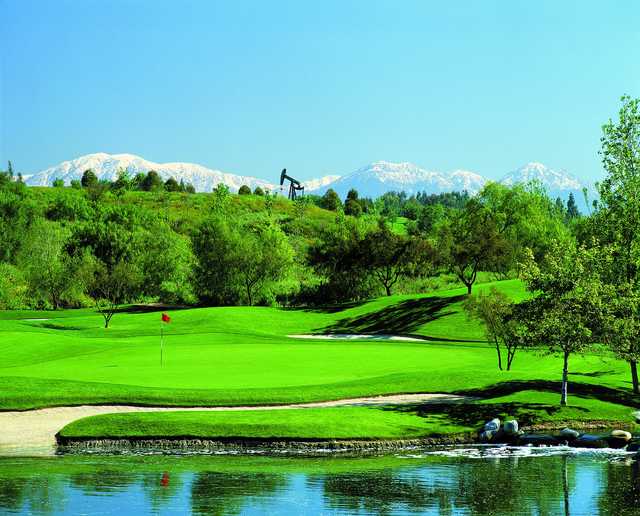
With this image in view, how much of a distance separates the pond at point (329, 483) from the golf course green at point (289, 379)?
3.23 meters

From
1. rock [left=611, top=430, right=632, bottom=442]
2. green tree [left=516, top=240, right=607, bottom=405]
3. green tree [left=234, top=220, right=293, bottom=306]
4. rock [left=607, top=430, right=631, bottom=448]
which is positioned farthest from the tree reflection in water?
green tree [left=234, top=220, right=293, bottom=306]

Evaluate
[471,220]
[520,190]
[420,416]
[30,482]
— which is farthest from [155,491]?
[520,190]

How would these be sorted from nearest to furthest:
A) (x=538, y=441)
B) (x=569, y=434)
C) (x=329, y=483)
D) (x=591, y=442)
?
1. (x=329, y=483)
2. (x=591, y=442)
3. (x=538, y=441)
4. (x=569, y=434)

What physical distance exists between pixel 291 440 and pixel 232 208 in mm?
149767

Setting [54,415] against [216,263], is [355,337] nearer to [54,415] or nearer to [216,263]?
[216,263]

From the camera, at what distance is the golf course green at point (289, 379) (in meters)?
33.5

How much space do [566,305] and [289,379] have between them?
15.1 meters

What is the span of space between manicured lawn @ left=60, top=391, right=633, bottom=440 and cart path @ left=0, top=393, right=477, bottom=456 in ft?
4.19

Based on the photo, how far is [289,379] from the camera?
45219 mm

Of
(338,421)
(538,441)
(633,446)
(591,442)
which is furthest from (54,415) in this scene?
(633,446)

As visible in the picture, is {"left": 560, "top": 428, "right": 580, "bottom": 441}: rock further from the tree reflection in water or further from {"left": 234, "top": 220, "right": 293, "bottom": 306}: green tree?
{"left": 234, "top": 220, "right": 293, "bottom": 306}: green tree

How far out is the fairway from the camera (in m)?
39.1

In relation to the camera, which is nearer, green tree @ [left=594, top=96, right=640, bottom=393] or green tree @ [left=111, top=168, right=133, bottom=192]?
green tree @ [left=594, top=96, right=640, bottom=393]

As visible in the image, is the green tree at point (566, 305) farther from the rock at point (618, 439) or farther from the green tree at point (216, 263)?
the green tree at point (216, 263)
